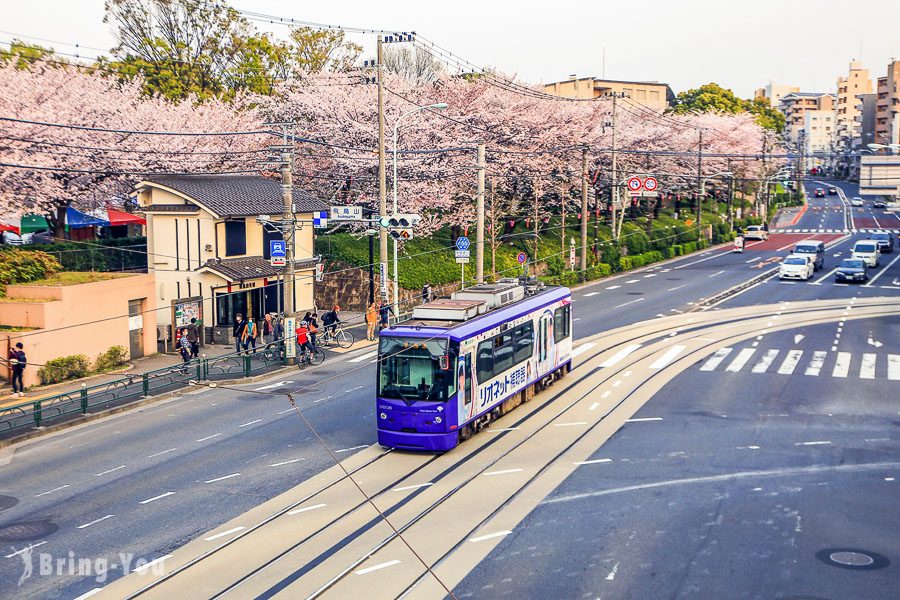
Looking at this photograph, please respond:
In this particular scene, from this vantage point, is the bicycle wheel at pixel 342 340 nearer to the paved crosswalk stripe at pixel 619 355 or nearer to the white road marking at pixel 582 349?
the white road marking at pixel 582 349

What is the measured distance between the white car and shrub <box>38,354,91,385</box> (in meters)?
42.7

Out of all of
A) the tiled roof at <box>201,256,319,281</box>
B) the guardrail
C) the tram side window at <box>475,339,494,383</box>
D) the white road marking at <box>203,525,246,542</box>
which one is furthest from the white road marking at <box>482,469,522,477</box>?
the tiled roof at <box>201,256,319,281</box>

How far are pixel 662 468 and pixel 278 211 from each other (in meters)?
26.7

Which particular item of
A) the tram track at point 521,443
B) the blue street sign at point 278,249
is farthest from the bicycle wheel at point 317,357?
the tram track at point 521,443

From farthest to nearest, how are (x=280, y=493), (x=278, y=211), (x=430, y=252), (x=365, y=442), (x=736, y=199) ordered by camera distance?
(x=736, y=199) < (x=430, y=252) < (x=278, y=211) < (x=365, y=442) < (x=280, y=493)

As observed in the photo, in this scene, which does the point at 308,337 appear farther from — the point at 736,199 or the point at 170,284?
the point at 736,199

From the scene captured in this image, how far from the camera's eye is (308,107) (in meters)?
56.5

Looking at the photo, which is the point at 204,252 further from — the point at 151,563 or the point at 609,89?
the point at 609,89

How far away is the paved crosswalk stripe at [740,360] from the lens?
31859mm

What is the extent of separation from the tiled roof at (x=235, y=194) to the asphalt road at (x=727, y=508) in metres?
21.0

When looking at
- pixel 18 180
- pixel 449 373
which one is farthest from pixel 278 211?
pixel 449 373

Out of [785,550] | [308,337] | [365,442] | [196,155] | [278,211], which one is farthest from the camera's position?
[196,155]

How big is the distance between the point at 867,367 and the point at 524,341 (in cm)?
1434

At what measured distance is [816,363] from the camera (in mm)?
32625
